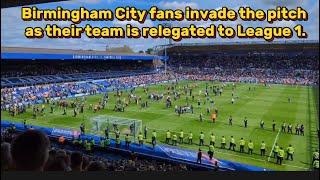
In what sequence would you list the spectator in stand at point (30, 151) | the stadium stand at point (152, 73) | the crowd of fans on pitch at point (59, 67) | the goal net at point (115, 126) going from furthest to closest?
1. the crowd of fans on pitch at point (59, 67)
2. the goal net at point (115, 126)
3. the stadium stand at point (152, 73)
4. the spectator in stand at point (30, 151)

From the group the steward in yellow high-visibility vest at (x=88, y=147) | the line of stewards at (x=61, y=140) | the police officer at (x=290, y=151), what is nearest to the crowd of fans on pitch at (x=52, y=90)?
the line of stewards at (x=61, y=140)

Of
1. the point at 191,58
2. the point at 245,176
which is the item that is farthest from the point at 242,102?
the point at 191,58

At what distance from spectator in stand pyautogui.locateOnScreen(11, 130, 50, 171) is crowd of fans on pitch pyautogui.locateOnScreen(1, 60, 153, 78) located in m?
34.9

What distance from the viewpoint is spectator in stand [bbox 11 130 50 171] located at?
3145 millimetres

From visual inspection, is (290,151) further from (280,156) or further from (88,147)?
(88,147)

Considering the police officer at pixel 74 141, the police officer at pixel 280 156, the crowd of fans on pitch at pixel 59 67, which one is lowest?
the police officer at pixel 280 156

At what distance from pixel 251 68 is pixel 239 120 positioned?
38.3m

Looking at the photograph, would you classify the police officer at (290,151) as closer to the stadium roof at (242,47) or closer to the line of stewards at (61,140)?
the line of stewards at (61,140)

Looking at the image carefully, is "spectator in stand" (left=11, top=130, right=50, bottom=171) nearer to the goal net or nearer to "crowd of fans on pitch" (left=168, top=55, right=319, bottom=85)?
the goal net

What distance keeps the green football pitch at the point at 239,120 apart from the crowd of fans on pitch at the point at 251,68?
1561 cm

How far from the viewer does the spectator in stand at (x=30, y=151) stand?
10.3ft

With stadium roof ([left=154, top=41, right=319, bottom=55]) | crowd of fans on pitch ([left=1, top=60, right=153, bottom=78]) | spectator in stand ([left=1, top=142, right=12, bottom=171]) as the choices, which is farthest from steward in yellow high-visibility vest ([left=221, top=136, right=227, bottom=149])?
stadium roof ([left=154, top=41, right=319, bottom=55])

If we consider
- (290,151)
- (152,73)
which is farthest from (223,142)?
(152,73)

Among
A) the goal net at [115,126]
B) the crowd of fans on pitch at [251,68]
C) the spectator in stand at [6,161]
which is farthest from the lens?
the crowd of fans on pitch at [251,68]
